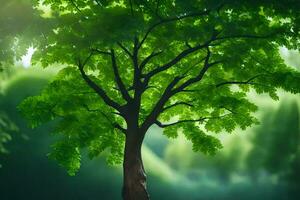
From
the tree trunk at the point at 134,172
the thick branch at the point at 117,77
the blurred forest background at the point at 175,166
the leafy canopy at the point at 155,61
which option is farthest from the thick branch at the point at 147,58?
the blurred forest background at the point at 175,166

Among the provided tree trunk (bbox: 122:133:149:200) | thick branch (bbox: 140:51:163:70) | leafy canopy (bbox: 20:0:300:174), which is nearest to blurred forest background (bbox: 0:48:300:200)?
leafy canopy (bbox: 20:0:300:174)

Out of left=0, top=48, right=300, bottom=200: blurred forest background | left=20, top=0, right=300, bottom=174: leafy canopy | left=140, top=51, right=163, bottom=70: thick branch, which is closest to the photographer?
left=20, top=0, right=300, bottom=174: leafy canopy

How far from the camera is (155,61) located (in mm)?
12750

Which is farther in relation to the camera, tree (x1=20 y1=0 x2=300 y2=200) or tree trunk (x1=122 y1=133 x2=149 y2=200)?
tree trunk (x1=122 y1=133 x2=149 y2=200)

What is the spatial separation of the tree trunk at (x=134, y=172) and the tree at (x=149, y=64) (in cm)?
3

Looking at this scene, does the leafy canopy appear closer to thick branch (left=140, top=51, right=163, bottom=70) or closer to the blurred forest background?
thick branch (left=140, top=51, right=163, bottom=70)

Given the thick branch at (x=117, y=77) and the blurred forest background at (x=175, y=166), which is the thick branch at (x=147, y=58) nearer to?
the thick branch at (x=117, y=77)

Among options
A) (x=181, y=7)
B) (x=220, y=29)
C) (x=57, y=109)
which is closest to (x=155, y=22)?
(x=181, y=7)

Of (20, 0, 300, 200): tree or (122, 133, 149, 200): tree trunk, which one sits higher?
(20, 0, 300, 200): tree

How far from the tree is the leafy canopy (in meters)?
0.03

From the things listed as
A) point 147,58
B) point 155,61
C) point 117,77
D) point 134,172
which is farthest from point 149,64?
point 134,172

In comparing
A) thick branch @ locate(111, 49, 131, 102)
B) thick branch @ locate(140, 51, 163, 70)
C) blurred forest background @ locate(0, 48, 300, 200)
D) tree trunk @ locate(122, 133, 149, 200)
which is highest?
blurred forest background @ locate(0, 48, 300, 200)

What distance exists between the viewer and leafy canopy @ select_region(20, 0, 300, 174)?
10.6 m

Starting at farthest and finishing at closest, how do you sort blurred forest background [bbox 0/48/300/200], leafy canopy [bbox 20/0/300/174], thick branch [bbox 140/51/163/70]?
blurred forest background [bbox 0/48/300/200] → thick branch [bbox 140/51/163/70] → leafy canopy [bbox 20/0/300/174]
